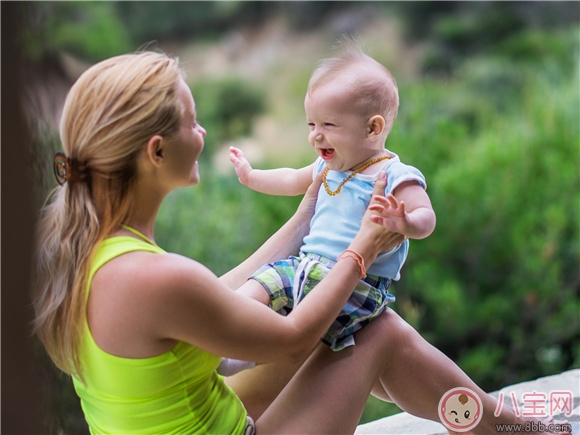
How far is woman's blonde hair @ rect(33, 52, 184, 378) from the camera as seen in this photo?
1422 millimetres

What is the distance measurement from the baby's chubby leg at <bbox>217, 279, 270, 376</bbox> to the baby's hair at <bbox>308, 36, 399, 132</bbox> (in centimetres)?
43

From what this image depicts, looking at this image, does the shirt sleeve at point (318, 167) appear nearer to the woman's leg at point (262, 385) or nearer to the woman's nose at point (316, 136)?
the woman's nose at point (316, 136)

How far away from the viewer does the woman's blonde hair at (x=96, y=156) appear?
1.42m

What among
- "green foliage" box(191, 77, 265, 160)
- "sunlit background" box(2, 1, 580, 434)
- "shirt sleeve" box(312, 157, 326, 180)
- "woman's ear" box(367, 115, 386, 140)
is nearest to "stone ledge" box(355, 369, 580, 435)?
"shirt sleeve" box(312, 157, 326, 180)

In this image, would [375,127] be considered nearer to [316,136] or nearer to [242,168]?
[316,136]

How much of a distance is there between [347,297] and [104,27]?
19.3 ft

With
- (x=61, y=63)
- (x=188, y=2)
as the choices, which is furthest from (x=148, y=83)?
(x=188, y=2)

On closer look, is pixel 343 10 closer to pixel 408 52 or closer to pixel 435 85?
pixel 408 52

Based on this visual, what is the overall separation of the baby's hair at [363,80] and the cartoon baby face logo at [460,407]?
59 centimetres

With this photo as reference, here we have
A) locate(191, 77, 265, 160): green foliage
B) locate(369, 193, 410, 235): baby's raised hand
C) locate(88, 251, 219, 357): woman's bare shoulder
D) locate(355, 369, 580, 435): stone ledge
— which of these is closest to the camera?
locate(88, 251, 219, 357): woman's bare shoulder

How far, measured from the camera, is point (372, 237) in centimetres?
158

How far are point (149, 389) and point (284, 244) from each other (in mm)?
565

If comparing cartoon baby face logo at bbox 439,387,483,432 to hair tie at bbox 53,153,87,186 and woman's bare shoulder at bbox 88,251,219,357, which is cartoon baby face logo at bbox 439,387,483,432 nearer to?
woman's bare shoulder at bbox 88,251,219,357

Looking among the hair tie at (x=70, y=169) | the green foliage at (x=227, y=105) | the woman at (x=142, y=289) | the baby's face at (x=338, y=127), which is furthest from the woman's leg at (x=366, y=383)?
the green foliage at (x=227, y=105)
